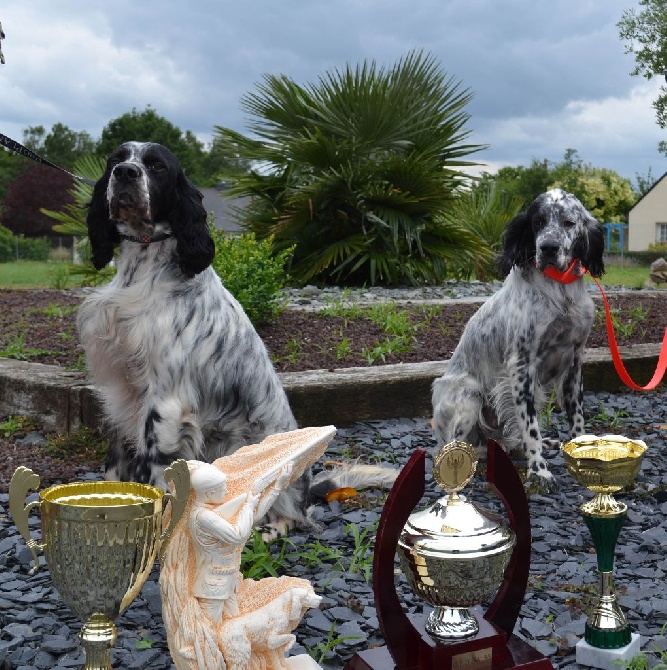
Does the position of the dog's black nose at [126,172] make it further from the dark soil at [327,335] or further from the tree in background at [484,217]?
the tree in background at [484,217]

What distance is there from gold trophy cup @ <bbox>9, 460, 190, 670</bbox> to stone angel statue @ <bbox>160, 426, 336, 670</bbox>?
0.19 feet

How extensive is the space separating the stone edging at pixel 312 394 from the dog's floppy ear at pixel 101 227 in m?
1.18

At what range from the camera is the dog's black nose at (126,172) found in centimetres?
335

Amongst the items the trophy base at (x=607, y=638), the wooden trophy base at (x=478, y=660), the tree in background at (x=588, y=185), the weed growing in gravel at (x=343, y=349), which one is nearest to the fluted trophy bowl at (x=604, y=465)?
the trophy base at (x=607, y=638)

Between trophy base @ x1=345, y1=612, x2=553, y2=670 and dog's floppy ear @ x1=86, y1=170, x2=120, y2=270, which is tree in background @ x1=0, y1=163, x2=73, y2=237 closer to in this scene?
dog's floppy ear @ x1=86, y1=170, x2=120, y2=270

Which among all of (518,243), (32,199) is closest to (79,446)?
(518,243)

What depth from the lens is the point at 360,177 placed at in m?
10.5

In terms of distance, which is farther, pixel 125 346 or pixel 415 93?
pixel 415 93

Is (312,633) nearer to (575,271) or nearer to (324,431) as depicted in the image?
(324,431)

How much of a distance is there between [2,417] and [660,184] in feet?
165

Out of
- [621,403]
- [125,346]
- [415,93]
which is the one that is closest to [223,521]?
[125,346]

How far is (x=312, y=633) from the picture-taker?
2703 mm

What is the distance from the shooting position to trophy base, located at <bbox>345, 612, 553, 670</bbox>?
2.06 m

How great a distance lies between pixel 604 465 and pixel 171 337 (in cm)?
173
